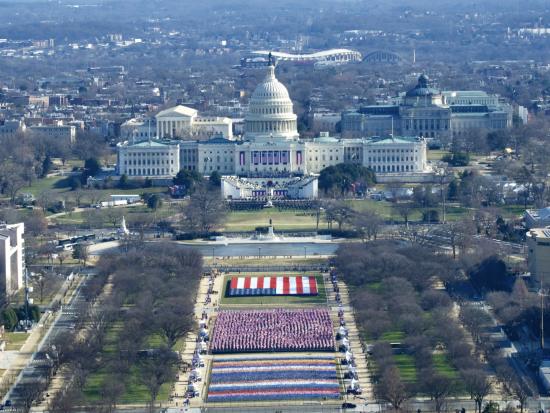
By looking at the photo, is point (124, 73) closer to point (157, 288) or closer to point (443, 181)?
point (443, 181)

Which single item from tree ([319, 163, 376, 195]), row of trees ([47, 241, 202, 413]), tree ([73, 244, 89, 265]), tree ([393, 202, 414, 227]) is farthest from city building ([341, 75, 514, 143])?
row of trees ([47, 241, 202, 413])

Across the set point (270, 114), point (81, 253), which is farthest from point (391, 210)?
point (270, 114)

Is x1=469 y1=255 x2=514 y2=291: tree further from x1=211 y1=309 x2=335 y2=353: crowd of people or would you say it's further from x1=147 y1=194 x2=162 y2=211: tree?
x1=147 y1=194 x2=162 y2=211: tree

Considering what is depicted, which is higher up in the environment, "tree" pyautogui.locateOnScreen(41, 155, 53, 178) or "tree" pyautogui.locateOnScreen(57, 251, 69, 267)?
"tree" pyautogui.locateOnScreen(57, 251, 69, 267)

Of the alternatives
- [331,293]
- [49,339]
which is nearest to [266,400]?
[49,339]

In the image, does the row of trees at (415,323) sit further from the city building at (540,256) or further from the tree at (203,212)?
the tree at (203,212)

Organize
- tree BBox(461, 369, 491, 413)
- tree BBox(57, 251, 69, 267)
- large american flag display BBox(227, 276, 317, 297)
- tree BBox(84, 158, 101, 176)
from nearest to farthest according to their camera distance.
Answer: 1. tree BBox(461, 369, 491, 413)
2. large american flag display BBox(227, 276, 317, 297)
3. tree BBox(57, 251, 69, 267)
4. tree BBox(84, 158, 101, 176)

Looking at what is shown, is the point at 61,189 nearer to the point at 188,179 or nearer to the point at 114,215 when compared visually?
the point at 188,179
